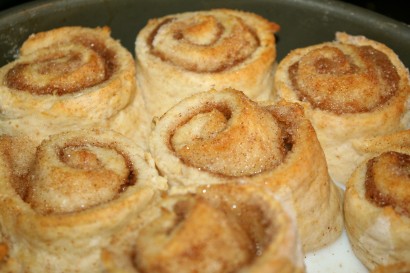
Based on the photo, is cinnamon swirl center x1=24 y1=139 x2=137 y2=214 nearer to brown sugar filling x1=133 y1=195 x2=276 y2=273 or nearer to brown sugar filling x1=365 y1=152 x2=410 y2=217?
brown sugar filling x1=133 y1=195 x2=276 y2=273

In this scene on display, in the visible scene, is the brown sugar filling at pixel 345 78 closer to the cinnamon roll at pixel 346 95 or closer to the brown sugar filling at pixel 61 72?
the cinnamon roll at pixel 346 95

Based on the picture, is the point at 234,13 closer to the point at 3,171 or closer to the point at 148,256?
the point at 3,171

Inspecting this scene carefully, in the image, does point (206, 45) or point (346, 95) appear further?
point (206, 45)

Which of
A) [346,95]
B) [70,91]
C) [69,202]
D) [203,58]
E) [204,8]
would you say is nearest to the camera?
[69,202]

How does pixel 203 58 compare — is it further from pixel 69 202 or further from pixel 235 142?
pixel 69 202

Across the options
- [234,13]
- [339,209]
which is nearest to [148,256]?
[339,209]

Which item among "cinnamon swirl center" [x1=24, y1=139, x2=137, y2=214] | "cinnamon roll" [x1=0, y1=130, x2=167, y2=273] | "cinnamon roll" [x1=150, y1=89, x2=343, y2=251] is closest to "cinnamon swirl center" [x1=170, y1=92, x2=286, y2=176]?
"cinnamon roll" [x1=150, y1=89, x2=343, y2=251]

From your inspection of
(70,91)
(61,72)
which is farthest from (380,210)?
(61,72)

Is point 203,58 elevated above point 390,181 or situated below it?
above
